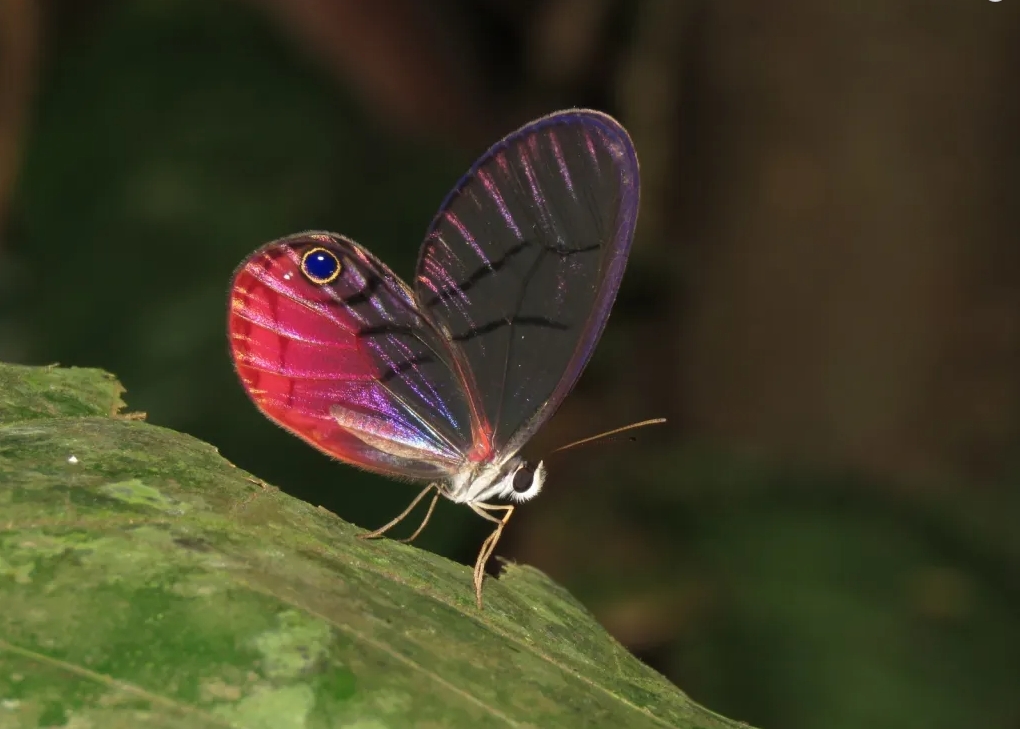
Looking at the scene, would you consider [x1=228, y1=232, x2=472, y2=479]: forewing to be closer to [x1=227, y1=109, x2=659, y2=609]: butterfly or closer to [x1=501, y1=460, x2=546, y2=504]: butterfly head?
[x1=227, y1=109, x2=659, y2=609]: butterfly

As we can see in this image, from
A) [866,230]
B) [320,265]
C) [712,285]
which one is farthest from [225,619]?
[712,285]

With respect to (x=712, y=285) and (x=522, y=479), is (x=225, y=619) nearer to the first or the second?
(x=522, y=479)

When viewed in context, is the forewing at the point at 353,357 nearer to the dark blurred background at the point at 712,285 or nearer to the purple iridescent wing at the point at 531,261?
the purple iridescent wing at the point at 531,261

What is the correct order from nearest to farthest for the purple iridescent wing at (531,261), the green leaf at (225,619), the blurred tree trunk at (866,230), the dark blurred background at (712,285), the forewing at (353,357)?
the green leaf at (225,619), the purple iridescent wing at (531,261), the forewing at (353,357), the dark blurred background at (712,285), the blurred tree trunk at (866,230)

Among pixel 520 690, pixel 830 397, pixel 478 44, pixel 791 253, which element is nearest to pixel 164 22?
pixel 478 44

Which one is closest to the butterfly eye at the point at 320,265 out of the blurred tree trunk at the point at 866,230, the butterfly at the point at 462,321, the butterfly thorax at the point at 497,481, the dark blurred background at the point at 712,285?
the butterfly at the point at 462,321

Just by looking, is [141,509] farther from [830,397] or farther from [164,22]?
[164,22]
